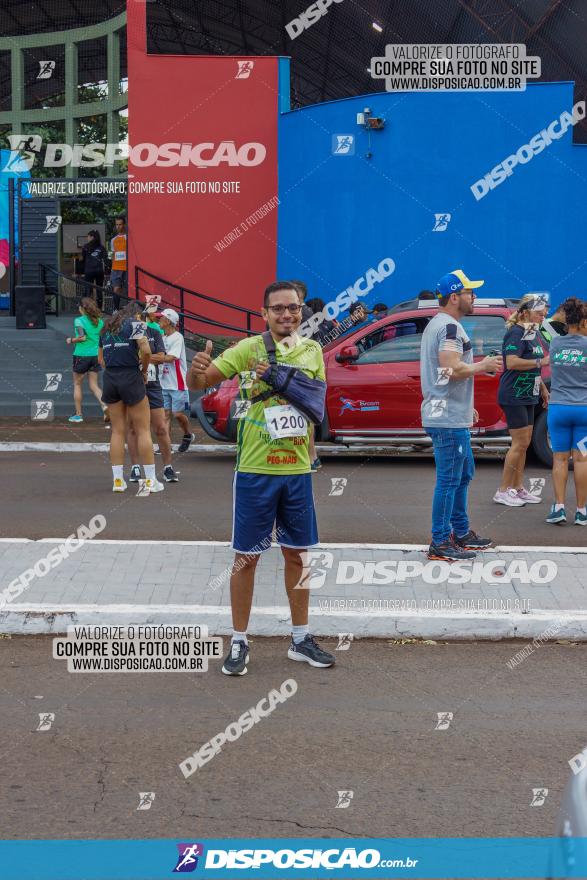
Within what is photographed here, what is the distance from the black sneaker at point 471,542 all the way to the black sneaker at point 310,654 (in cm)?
244

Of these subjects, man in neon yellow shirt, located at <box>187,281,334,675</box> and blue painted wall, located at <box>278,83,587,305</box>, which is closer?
man in neon yellow shirt, located at <box>187,281,334,675</box>

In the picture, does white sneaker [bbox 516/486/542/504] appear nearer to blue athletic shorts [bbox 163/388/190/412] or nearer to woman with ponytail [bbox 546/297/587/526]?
woman with ponytail [bbox 546/297/587/526]

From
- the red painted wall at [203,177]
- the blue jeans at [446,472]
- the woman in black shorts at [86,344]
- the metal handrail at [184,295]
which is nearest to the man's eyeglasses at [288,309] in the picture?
the blue jeans at [446,472]

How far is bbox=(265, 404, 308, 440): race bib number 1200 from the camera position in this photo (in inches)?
238

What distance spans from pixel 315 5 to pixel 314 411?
67.5ft

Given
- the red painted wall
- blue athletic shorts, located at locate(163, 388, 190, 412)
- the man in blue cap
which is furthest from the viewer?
the red painted wall

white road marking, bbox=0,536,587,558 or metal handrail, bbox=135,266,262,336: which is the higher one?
metal handrail, bbox=135,266,262,336

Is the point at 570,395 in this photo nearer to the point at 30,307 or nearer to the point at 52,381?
the point at 52,381

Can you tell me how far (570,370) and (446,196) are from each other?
38.0 ft

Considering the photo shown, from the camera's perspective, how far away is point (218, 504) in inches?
444

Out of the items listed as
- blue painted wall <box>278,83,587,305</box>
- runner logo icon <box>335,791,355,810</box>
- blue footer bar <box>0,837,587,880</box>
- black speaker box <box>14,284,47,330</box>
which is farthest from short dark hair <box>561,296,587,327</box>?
black speaker box <box>14,284,47,330</box>

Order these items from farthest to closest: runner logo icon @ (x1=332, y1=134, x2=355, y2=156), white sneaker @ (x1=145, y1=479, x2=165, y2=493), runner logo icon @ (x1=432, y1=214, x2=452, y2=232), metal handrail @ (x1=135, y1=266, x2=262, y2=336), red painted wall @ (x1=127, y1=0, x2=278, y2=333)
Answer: red painted wall @ (x1=127, y1=0, x2=278, y2=333) < metal handrail @ (x1=135, y1=266, x2=262, y2=336) < runner logo icon @ (x1=332, y1=134, x2=355, y2=156) < runner logo icon @ (x1=432, y1=214, x2=452, y2=232) < white sneaker @ (x1=145, y1=479, x2=165, y2=493)

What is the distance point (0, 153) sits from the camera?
26.4 meters

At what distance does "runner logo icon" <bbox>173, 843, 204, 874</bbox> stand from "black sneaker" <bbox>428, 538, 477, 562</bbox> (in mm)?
4198
